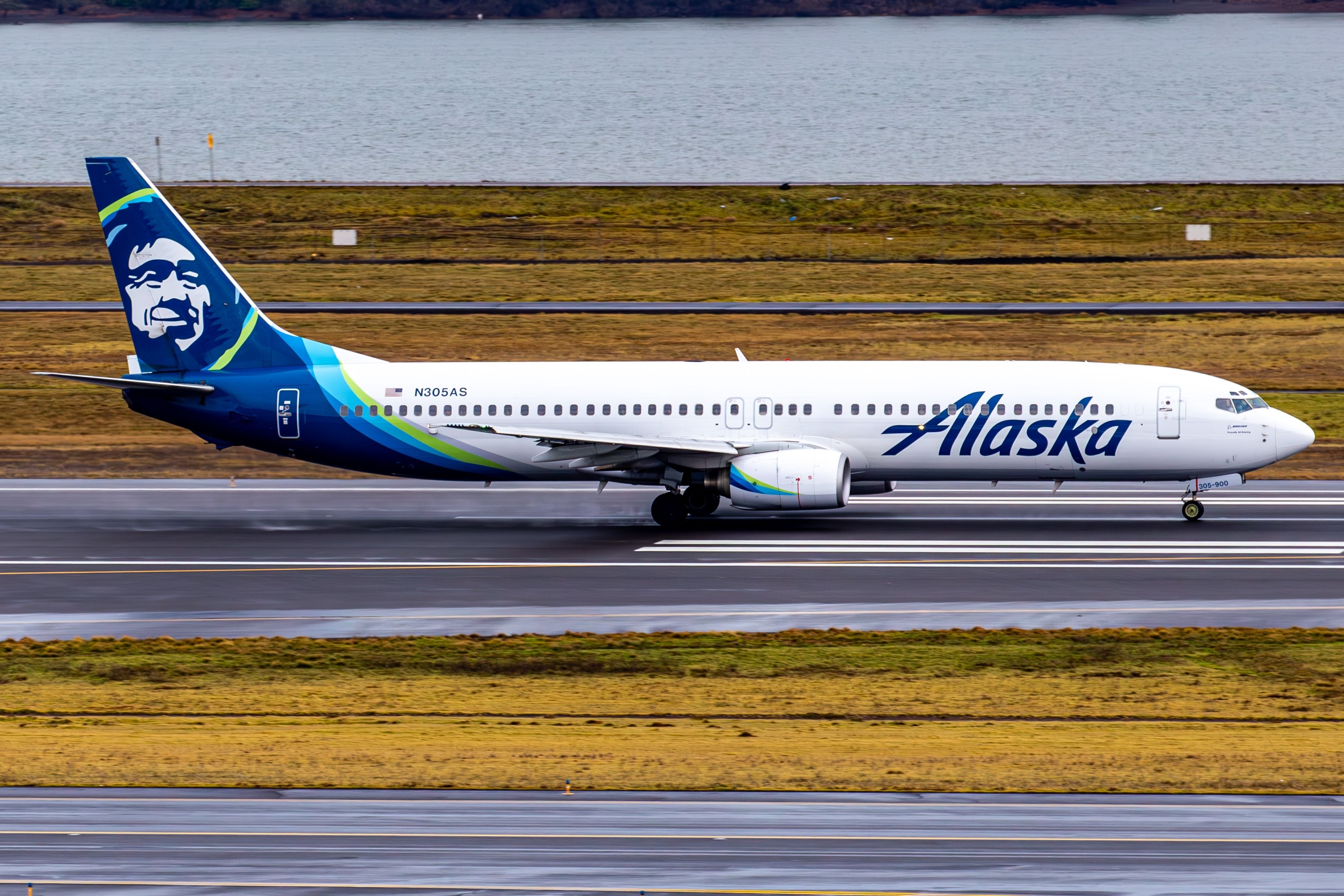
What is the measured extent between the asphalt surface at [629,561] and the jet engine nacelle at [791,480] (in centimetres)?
90

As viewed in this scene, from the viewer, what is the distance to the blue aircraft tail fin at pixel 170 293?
3981 centimetres

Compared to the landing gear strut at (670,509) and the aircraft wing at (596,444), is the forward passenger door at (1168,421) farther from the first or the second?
the landing gear strut at (670,509)

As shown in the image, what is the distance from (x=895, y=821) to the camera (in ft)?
60.2

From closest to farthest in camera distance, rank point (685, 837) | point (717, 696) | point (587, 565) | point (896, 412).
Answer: point (685, 837), point (717, 696), point (587, 565), point (896, 412)

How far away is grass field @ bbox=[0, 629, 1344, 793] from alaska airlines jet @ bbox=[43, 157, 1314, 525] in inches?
411

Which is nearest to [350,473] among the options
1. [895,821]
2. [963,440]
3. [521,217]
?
[963,440]

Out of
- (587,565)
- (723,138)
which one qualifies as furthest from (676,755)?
(723,138)

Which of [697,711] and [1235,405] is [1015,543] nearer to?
[1235,405]

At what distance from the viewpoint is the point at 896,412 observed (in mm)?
37906

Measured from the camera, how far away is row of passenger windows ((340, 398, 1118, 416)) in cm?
3762

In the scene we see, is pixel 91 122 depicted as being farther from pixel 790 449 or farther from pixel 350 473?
pixel 790 449

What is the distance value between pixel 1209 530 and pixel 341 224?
2329 inches

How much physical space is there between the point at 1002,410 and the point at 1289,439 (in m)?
6.59

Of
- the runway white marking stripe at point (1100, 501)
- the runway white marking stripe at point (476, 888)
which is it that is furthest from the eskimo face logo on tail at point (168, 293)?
the runway white marking stripe at point (476, 888)
